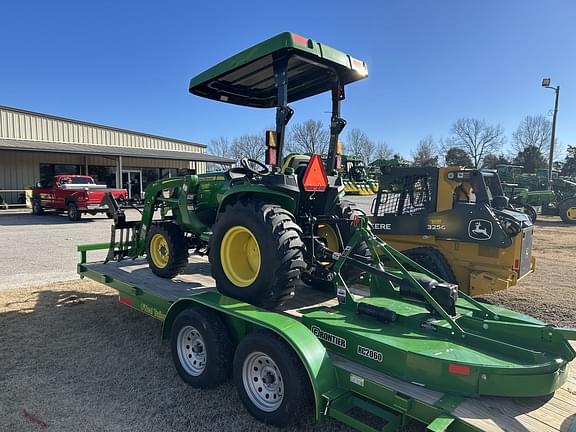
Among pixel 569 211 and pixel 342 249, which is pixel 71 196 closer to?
pixel 342 249

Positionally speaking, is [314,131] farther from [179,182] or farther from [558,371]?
[558,371]

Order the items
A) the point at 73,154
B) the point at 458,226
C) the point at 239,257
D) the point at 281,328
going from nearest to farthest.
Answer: the point at 281,328 < the point at 239,257 < the point at 458,226 < the point at 73,154

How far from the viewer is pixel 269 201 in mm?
3904

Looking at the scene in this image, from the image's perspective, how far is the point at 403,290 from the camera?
11.6 ft

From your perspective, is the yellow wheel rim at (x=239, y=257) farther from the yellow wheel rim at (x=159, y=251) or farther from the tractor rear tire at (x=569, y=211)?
the tractor rear tire at (x=569, y=211)

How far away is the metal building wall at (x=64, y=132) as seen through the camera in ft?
75.2

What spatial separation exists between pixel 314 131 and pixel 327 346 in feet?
139

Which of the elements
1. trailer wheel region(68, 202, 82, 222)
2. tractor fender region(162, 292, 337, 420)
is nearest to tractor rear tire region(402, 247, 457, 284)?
tractor fender region(162, 292, 337, 420)

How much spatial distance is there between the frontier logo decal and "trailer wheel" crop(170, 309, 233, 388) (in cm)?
77

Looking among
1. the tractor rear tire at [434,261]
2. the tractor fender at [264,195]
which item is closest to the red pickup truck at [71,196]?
the tractor rear tire at [434,261]

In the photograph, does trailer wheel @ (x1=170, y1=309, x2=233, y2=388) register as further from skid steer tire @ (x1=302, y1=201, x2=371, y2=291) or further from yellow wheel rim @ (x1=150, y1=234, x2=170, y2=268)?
yellow wheel rim @ (x1=150, y1=234, x2=170, y2=268)

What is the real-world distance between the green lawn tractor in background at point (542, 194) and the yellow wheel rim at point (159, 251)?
50.0 ft

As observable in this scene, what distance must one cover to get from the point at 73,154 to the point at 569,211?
2421 centimetres

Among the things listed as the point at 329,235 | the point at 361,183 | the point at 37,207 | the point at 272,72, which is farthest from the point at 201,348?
the point at 361,183
